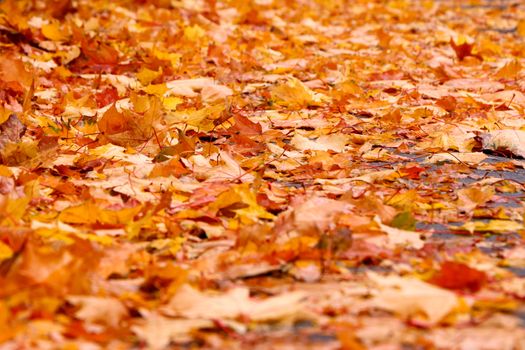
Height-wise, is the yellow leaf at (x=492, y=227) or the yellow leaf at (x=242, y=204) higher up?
the yellow leaf at (x=492, y=227)

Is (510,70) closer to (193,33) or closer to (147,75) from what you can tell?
(147,75)

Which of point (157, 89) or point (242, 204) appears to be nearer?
point (242, 204)

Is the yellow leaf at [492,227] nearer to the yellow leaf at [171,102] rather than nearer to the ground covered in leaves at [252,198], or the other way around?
the ground covered in leaves at [252,198]

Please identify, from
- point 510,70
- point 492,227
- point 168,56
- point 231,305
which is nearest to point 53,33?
point 168,56

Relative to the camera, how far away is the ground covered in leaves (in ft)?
4.93

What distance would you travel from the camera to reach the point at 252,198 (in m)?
2.17

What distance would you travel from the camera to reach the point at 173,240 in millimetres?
1974

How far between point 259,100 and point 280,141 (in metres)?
0.78

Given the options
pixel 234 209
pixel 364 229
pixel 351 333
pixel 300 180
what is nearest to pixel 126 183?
pixel 234 209

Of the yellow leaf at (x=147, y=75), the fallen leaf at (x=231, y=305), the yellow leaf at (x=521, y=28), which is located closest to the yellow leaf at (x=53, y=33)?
the yellow leaf at (x=147, y=75)

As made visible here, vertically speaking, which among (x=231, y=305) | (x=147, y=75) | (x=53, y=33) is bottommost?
(x=53, y=33)

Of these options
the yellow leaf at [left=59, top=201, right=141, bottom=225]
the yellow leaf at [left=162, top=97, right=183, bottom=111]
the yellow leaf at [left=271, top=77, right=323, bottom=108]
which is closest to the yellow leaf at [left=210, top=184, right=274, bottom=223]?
the yellow leaf at [left=59, top=201, right=141, bottom=225]

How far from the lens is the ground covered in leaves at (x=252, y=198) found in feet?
4.93

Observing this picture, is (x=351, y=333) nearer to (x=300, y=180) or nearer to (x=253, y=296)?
(x=253, y=296)
